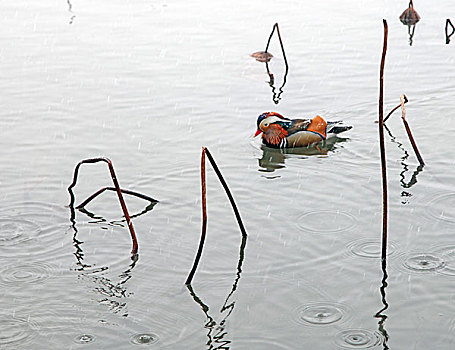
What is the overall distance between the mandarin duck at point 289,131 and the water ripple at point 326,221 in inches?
80.7

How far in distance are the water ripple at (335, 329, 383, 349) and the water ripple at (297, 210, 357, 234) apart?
5.92 ft

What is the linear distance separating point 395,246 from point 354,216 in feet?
2.59

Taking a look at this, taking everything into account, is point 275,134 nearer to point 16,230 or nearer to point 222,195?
point 222,195

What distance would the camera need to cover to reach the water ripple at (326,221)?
7.80 meters

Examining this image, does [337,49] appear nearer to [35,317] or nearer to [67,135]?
[67,135]

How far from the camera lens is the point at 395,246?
7383 mm

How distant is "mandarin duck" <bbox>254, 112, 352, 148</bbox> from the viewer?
10.1 meters

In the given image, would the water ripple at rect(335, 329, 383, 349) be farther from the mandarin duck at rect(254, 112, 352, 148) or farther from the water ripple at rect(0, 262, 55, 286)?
the mandarin duck at rect(254, 112, 352, 148)

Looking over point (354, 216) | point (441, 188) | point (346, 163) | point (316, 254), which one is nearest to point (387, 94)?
point (346, 163)

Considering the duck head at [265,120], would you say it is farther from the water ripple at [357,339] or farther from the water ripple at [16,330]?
the water ripple at [16,330]

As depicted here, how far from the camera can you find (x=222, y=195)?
8758 millimetres

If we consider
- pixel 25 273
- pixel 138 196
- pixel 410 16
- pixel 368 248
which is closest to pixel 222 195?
pixel 138 196

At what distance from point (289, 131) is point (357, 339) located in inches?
179

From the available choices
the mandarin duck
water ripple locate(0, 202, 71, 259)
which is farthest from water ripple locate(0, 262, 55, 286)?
the mandarin duck
